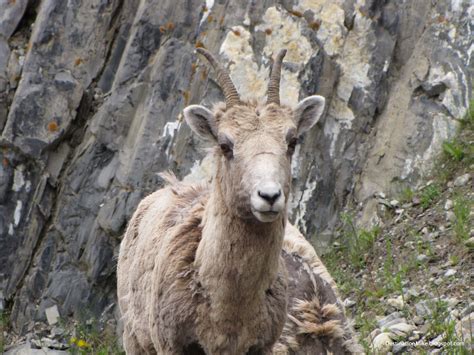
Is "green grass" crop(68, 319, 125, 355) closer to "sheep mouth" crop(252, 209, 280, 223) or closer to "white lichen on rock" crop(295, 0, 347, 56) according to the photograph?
"white lichen on rock" crop(295, 0, 347, 56)

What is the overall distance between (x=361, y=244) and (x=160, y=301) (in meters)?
4.00

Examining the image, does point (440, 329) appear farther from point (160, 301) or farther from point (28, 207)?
point (28, 207)

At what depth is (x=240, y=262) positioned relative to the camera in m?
→ 5.05

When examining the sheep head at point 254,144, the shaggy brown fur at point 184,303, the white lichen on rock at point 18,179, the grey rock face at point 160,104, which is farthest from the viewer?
the white lichen on rock at point 18,179

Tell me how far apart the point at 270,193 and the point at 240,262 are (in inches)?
27.9

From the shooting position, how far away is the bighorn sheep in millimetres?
4949

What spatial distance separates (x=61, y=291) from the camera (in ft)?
33.7

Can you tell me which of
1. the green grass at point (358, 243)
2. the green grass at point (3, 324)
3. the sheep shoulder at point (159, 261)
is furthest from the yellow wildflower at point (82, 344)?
the green grass at point (358, 243)

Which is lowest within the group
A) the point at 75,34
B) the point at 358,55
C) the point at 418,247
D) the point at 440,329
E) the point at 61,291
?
the point at 61,291

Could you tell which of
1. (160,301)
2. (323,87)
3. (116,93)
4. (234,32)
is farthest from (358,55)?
(160,301)

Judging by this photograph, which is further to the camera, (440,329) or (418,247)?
(418,247)

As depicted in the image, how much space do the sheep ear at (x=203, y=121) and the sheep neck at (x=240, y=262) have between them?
23.3 inches

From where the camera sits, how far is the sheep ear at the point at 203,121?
215 inches

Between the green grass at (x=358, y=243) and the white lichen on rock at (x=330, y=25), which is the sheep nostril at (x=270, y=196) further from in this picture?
the white lichen on rock at (x=330, y=25)
